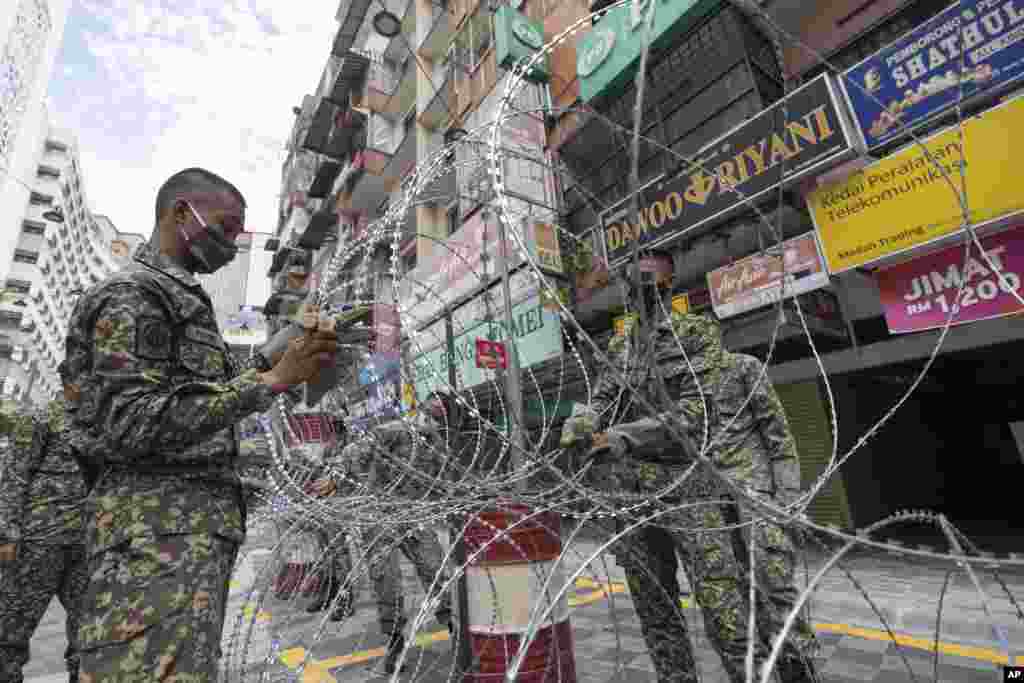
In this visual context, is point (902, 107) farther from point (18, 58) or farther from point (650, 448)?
point (18, 58)

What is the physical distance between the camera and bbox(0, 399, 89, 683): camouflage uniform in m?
2.63

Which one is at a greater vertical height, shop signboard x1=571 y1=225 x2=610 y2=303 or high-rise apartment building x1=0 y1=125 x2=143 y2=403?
high-rise apartment building x1=0 y1=125 x2=143 y2=403

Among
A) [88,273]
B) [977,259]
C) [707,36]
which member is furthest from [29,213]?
[977,259]

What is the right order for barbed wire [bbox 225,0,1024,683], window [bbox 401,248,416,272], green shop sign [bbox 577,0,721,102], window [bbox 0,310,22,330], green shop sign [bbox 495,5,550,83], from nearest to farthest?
barbed wire [bbox 225,0,1024,683] < green shop sign [bbox 577,0,721,102] < green shop sign [bbox 495,5,550,83] < window [bbox 401,248,416,272] < window [bbox 0,310,22,330]

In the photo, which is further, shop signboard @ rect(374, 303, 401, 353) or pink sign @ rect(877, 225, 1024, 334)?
pink sign @ rect(877, 225, 1024, 334)

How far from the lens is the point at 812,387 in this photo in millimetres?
6488

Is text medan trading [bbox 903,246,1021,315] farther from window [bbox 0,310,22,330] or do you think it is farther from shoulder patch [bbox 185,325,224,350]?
window [bbox 0,310,22,330]

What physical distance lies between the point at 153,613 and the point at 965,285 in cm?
655

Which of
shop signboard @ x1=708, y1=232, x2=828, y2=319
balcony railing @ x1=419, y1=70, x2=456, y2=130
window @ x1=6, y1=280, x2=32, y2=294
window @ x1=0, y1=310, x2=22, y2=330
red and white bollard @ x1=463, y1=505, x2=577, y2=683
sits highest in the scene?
window @ x1=6, y1=280, x2=32, y2=294

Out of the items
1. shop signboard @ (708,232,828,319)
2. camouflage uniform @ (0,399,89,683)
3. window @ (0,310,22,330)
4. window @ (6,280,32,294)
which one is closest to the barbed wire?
shop signboard @ (708,232,828,319)

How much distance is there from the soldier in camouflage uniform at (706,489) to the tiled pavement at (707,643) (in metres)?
0.22

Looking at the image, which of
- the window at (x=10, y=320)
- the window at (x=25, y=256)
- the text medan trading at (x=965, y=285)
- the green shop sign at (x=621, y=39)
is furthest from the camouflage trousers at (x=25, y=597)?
the window at (x=25, y=256)

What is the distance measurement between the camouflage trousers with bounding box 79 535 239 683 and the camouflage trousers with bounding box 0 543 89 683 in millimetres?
1711

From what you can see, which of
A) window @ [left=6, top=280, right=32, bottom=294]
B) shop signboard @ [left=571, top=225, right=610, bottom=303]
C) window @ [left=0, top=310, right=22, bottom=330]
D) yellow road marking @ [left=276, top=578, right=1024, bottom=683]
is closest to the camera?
yellow road marking @ [left=276, top=578, right=1024, bottom=683]
